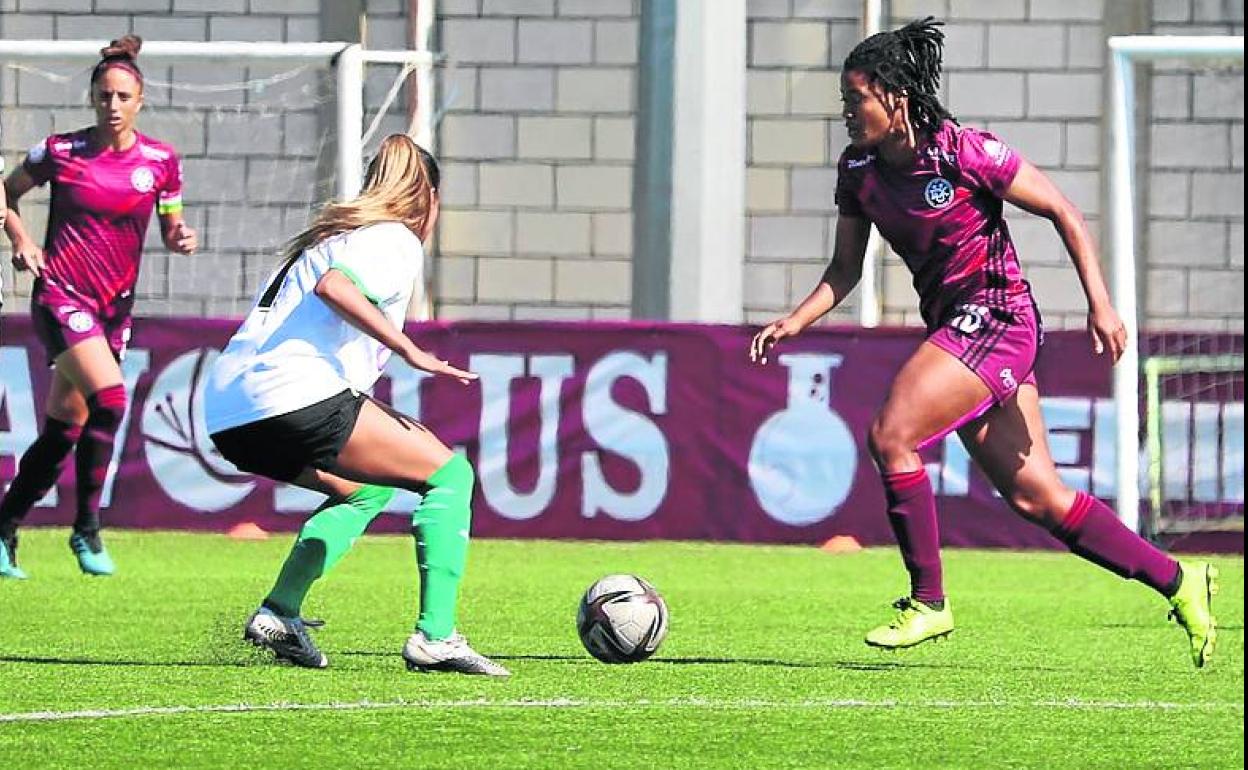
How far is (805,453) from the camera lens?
44.2ft

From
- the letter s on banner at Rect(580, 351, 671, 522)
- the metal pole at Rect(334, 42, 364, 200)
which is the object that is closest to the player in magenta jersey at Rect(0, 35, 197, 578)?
the letter s on banner at Rect(580, 351, 671, 522)

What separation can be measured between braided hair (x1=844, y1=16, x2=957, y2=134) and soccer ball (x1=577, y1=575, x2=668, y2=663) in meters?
1.60

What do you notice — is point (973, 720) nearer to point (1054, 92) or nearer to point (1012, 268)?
point (1012, 268)

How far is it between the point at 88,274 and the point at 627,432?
3.26 m

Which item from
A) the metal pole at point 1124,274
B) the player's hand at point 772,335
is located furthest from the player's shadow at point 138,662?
the metal pole at point 1124,274

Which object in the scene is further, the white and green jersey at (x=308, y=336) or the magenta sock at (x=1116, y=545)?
the magenta sock at (x=1116, y=545)

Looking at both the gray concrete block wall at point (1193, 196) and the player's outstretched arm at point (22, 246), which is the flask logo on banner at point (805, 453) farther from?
the gray concrete block wall at point (1193, 196)

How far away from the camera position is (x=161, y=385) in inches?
540

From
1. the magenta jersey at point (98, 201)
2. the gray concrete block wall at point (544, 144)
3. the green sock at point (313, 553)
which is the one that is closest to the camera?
the green sock at point (313, 553)

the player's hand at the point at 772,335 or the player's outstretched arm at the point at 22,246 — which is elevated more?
the player's outstretched arm at the point at 22,246

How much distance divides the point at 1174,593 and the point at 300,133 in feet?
28.3

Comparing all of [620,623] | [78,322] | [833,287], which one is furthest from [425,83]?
[620,623]

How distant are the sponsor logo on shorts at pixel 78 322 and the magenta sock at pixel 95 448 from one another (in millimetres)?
261

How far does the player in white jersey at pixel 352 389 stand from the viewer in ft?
24.5
